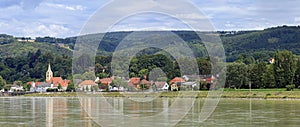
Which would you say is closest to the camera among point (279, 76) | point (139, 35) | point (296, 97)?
point (296, 97)

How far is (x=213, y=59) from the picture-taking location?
82.4 meters

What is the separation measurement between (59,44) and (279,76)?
409 feet

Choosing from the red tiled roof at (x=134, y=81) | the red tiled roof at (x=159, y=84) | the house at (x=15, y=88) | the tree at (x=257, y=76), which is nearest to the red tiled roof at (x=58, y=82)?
the house at (x=15, y=88)

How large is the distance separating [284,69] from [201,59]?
17.5m

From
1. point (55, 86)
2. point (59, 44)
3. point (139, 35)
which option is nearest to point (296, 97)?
point (139, 35)

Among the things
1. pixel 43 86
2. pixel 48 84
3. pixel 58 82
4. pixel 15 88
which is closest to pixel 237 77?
pixel 58 82

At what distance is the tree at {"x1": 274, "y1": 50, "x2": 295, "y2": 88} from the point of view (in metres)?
63.3

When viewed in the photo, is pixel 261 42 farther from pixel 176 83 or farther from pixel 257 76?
pixel 257 76

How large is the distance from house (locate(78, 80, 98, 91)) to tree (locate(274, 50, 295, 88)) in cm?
3213

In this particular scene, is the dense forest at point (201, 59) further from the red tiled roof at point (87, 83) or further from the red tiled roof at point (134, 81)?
the red tiled roof at point (87, 83)

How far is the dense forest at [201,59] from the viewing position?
65.1 meters

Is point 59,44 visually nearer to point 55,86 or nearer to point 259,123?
point 55,86

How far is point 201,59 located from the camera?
261ft

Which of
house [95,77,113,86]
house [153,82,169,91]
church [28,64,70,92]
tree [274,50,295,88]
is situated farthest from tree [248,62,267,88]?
church [28,64,70,92]
